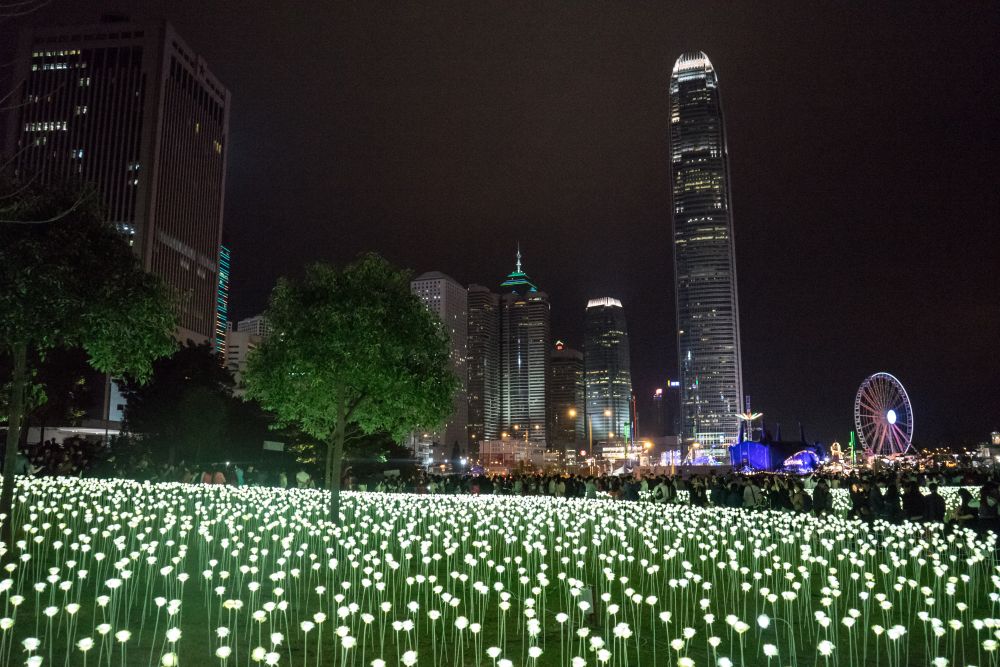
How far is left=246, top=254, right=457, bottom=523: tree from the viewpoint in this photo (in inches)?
775

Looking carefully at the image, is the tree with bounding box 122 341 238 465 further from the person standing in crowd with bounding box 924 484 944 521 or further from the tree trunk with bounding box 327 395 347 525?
the person standing in crowd with bounding box 924 484 944 521

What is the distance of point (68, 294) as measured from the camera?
42.9 ft

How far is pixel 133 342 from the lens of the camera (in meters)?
15.1

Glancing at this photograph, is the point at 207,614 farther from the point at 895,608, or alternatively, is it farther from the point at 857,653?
the point at 895,608

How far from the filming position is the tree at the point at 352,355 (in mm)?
19688

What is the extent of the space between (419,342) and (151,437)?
3765cm

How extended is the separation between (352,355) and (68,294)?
772 centimetres

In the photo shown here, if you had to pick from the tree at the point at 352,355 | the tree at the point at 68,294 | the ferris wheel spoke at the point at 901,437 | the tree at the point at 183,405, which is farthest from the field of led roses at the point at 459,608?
the ferris wheel spoke at the point at 901,437

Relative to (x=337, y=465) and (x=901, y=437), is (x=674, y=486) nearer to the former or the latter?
(x=337, y=465)

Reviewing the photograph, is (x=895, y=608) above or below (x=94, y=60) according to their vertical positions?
below

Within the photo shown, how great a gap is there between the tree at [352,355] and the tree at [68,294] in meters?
4.66

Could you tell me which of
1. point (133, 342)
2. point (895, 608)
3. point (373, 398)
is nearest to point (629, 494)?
point (373, 398)

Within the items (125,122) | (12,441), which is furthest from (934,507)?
(125,122)

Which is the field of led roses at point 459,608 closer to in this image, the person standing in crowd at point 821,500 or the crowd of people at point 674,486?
the crowd of people at point 674,486
